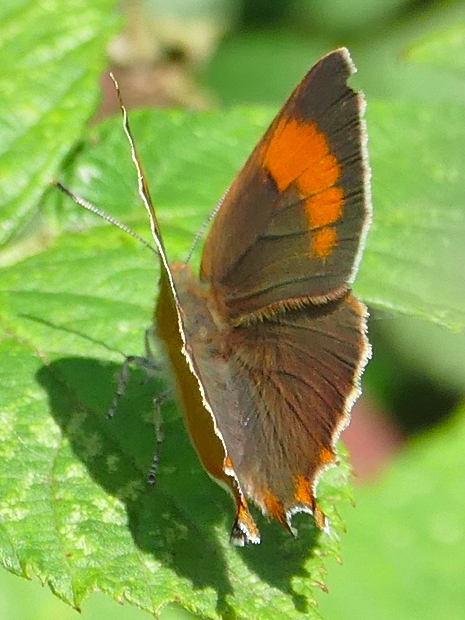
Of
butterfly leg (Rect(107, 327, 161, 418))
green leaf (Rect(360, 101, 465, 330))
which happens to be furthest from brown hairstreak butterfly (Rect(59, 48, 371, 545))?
green leaf (Rect(360, 101, 465, 330))

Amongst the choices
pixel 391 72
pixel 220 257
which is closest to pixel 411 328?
pixel 391 72

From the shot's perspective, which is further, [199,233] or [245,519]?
[199,233]

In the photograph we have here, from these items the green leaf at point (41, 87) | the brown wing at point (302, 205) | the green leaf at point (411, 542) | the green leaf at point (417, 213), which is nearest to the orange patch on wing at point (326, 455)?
the brown wing at point (302, 205)

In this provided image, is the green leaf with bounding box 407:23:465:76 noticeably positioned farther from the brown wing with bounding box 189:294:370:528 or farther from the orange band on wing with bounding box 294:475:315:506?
the orange band on wing with bounding box 294:475:315:506

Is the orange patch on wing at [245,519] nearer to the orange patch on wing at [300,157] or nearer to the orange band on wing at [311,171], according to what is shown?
the orange band on wing at [311,171]

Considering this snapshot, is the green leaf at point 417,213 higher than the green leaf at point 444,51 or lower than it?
lower

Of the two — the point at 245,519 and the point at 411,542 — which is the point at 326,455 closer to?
the point at 245,519

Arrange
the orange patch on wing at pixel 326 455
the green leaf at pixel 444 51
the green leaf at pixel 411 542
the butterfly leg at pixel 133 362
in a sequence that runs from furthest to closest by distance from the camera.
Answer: the green leaf at pixel 411 542, the green leaf at pixel 444 51, the butterfly leg at pixel 133 362, the orange patch on wing at pixel 326 455

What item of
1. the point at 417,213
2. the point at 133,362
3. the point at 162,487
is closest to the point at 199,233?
the point at 133,362
